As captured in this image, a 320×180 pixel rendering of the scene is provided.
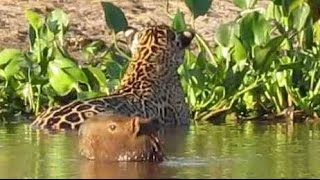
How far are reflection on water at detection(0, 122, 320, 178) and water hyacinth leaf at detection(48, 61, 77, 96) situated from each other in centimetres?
80

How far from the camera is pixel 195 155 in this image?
9.76 metres

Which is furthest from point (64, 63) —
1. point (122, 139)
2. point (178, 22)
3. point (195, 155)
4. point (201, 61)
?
point (122, 139)

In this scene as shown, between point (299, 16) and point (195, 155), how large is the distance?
373 centimetres

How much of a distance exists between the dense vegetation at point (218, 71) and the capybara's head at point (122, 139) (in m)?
4.11

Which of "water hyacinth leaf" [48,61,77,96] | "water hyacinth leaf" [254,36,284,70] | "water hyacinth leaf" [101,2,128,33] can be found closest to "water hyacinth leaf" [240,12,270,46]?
"water hyacinth leaf" [254,36,284,70]

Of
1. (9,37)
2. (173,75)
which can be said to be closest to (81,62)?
(9,37)

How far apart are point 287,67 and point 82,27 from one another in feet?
13.4

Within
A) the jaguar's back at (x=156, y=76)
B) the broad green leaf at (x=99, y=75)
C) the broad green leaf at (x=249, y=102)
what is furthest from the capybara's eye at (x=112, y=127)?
the broad green leaf at (x=249, y=102)

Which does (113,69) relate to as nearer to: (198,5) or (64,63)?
(64,63)

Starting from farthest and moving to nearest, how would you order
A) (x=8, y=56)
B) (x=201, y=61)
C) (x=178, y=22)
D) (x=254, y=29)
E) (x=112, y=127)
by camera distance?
(x=8, y=56) < (x=178, y=22) < (x=201, y=61) < (x=254, y=29) < (x=112, y=127)

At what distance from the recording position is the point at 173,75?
1306cm

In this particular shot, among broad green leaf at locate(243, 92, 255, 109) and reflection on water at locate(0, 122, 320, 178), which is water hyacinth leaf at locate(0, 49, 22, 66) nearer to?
reflection on water at locate(0, 122, 320, 178)

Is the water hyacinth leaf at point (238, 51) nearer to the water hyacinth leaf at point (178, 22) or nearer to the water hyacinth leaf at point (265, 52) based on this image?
the water hyacinth leaf at point (265, 52)

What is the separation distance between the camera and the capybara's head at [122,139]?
8703 millimetres
